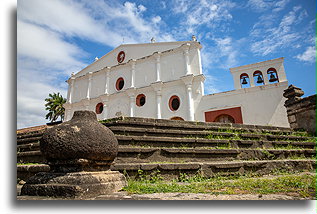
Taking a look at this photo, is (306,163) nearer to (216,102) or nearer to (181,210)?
(181,210)

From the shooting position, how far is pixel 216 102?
14625 millimetres

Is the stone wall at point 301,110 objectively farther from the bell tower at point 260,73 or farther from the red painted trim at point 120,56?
the red painted trim at point 120,56

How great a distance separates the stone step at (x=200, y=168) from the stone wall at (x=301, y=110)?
3.53 meters

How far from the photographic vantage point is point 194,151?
455 cm

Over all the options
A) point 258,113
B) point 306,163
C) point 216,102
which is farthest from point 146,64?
point 306,163

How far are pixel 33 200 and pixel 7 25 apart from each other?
7.97 feet

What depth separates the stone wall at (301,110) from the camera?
761 centimetres

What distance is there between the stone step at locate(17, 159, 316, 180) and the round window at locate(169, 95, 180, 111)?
12115 millimetres

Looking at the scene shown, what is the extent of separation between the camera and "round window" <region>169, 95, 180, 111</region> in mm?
16703

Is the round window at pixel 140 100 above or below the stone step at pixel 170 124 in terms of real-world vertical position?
above

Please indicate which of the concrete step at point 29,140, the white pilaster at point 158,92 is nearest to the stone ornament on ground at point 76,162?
the concrete step at point 29,140

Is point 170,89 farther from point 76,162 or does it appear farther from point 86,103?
point 76,162

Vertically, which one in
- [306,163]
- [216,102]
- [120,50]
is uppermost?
[120,50]

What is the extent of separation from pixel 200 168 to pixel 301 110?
6.43 meters
